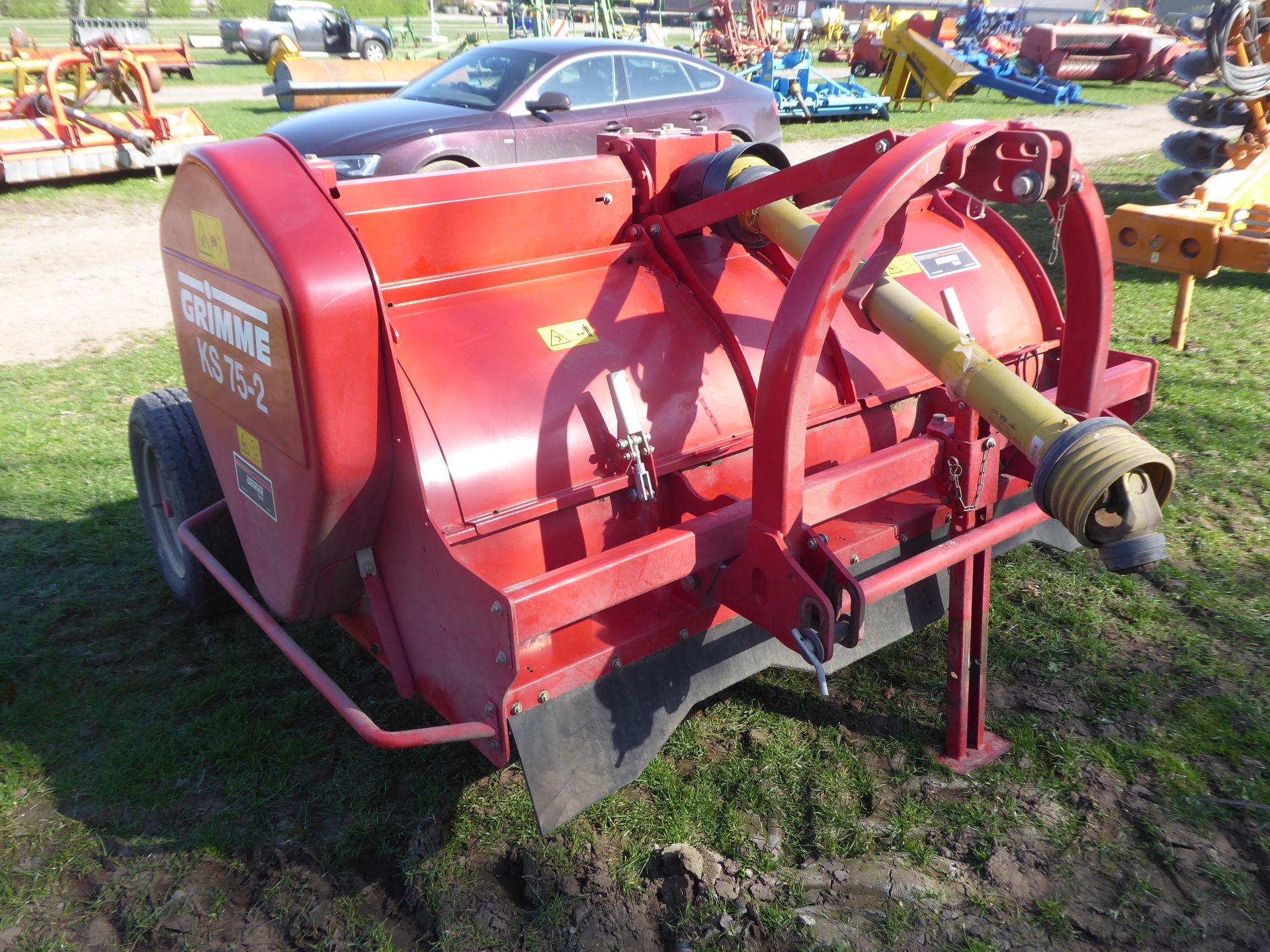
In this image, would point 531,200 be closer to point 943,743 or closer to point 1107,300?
point 1107,300

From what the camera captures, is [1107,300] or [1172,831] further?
[1107,300]

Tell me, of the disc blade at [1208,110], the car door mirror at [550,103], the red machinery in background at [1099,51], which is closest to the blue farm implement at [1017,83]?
the red machinery in background at [1099,51]

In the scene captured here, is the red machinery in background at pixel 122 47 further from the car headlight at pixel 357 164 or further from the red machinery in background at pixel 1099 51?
the red machinery in background at pixel 1099 51

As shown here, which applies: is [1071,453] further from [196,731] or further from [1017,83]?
[1017,83]

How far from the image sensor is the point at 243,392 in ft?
8.57

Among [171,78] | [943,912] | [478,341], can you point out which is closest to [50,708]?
[478,341]

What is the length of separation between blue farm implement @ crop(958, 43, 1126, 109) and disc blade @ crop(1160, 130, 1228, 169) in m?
11.2

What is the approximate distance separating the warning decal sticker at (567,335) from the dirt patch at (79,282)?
5129mm

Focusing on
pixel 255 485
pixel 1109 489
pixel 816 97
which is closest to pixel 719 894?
pixel 1109 489

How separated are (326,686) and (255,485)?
66cm

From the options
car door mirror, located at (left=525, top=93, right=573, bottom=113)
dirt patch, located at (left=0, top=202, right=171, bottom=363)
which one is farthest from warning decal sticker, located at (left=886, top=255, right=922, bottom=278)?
dirt patch, located at (left=0, top=202, right=171, bottom=363)

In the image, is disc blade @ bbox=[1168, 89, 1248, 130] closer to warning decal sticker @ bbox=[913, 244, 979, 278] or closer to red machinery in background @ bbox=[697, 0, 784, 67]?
warning decal sticker @ bbox=[913, 244, 979, 278]

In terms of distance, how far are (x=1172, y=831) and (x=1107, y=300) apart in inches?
58.2

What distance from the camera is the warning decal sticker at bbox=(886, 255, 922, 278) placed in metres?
3.27
